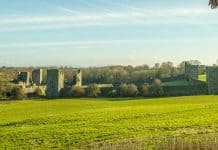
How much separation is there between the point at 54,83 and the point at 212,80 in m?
38.1

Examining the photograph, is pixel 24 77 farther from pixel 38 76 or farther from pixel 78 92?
pixel 78 92

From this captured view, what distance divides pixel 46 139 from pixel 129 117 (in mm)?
10514

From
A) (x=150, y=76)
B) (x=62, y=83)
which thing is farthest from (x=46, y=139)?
(x=150, y=76)

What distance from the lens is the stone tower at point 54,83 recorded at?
119250mm

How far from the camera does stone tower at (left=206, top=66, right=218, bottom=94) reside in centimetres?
10581

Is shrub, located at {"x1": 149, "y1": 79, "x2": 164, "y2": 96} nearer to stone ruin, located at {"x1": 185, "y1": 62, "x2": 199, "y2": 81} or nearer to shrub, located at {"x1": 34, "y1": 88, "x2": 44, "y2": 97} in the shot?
stone ruin, located at {"x1": 185, "y1": 62, "x2": 199, "y2": 81}

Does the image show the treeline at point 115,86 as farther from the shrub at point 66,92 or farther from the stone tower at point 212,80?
the stone tower at point 212,80

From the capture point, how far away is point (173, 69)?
153625 mm

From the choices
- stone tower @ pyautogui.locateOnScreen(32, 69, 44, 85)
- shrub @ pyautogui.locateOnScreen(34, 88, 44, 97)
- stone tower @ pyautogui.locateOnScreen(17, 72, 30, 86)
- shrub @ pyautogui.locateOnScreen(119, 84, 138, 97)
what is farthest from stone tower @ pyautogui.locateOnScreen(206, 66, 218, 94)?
stone tower @ pyautogui.locateOnScreen(32, 69, 44, 85)

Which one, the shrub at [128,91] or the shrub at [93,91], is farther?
the shrub at [93,91]

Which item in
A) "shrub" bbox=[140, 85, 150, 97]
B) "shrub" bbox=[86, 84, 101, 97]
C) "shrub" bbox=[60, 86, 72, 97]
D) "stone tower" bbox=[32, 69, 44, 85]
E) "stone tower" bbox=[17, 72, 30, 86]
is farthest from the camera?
"stone tower" bbox=[32, 69, 44, 85]

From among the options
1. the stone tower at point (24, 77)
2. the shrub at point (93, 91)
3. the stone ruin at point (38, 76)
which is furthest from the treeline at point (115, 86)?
the stone tower at point (24, 77)

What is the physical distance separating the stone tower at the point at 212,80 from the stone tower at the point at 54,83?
3510 centimetres

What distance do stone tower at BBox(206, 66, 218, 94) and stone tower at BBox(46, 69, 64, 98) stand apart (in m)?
35.1
